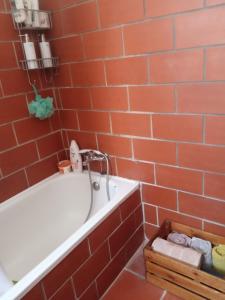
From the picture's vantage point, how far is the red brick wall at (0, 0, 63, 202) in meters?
1.43

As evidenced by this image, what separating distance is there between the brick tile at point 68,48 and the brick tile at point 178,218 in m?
1.09

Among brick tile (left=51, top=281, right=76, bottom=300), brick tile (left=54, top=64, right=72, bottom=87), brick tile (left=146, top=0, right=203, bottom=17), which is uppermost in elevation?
brick tile (left=146, top=0, right=203, bottom=17)

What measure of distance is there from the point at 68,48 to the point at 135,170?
0.88 meters

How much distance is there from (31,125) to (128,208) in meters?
0.83

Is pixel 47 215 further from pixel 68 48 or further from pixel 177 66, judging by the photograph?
pixel 177 66

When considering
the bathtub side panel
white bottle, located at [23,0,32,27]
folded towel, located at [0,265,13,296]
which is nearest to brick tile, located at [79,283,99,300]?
the bathtub side panel

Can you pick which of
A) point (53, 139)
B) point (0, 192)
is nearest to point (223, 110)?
point (53, 139)

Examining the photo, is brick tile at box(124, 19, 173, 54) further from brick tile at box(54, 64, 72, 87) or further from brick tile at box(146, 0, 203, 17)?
brick tile at box(54, 64, 72, 87)

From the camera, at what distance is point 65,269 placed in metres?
1.08

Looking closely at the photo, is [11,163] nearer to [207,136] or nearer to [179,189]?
[179,189]

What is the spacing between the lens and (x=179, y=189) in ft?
4.67

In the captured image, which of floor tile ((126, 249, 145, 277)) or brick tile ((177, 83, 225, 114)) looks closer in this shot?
brick tile ((177, 83, 225, 114))

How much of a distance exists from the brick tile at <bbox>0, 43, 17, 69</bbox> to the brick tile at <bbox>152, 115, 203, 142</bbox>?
89 cm

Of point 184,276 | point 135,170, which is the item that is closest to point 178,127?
point 135,170
